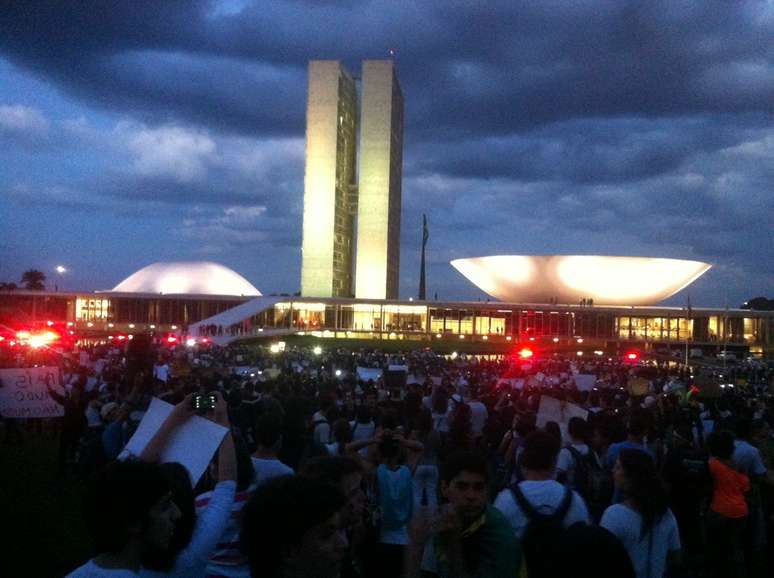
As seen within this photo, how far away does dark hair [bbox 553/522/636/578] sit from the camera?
205cm

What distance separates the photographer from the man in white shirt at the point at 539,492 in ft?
11.2

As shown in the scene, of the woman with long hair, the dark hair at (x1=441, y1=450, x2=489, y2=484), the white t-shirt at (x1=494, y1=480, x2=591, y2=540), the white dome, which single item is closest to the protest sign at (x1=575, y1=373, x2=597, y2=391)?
the woman with long hair

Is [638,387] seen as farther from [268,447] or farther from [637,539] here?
[268,447]

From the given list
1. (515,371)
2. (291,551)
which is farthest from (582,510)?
(515,371)

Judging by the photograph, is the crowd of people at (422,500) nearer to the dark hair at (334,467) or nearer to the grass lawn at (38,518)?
the dark hair at (334,467)

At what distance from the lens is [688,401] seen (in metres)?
12.3

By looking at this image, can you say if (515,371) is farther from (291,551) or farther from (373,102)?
(373,102)

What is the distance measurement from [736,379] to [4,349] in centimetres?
1966

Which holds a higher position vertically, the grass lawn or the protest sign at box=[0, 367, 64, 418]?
the protest sign at box=[0, 367, 64, 418]

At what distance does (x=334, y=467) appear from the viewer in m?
3.31

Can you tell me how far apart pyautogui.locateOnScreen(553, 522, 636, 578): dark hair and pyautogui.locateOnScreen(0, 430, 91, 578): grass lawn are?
5.16 meters

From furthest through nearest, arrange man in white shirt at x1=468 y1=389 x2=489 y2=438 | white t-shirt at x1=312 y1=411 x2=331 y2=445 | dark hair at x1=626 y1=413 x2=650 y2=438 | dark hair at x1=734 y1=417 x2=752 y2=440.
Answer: man in white shirt at x1=468 y1=389 x2=489 y2=438 < white t-shirt at x1=312 y1=411 x2=331 y2=445 < dark hair at x1=734 y1=417 x2=752 y2=440 < dark hair at x1=626 y1=413 x2=650 y2=438

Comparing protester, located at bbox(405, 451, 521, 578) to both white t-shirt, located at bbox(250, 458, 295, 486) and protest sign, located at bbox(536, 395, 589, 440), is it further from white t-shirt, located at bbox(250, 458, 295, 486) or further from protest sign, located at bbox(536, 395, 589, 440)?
protest sign, located at bbox(536, 395, 589, 440)

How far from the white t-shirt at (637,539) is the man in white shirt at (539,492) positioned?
0.22 m
